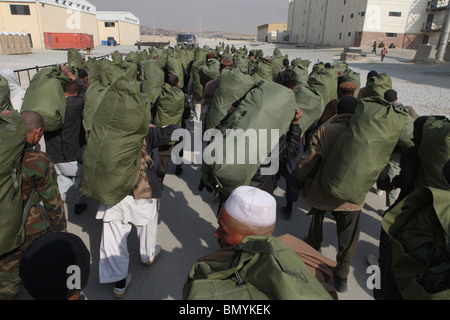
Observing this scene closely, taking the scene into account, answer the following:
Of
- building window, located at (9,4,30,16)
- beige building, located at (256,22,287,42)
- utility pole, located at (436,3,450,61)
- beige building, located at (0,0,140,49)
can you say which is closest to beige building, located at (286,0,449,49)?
utility pole, located at (436,3,450,61)

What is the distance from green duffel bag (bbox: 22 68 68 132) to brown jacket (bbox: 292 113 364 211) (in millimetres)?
2750

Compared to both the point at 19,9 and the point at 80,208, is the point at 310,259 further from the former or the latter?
the point at 19,9

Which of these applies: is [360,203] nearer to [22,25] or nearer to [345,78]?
[345,78]

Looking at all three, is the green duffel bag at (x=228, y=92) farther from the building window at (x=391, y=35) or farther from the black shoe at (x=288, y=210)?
the building window at (x=391, y=35)

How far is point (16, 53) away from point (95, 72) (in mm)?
26457

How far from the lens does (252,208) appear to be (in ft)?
5.32

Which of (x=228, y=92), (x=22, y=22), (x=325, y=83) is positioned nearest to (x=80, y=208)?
(x=228, y=92)

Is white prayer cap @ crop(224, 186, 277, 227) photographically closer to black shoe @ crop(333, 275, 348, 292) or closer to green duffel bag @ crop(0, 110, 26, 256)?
green duffel bag @ crop(0, 110, 26, 256)

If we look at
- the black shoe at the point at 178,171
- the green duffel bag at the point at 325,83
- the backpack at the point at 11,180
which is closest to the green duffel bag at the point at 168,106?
the black shoe at the point at 178,171

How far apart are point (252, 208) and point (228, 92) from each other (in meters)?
2.53

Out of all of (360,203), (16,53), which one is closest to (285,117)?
(360,203)

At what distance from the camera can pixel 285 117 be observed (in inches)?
97.0

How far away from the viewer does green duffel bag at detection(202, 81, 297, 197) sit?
2.34 m

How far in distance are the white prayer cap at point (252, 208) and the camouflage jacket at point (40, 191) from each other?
1.59 metres
